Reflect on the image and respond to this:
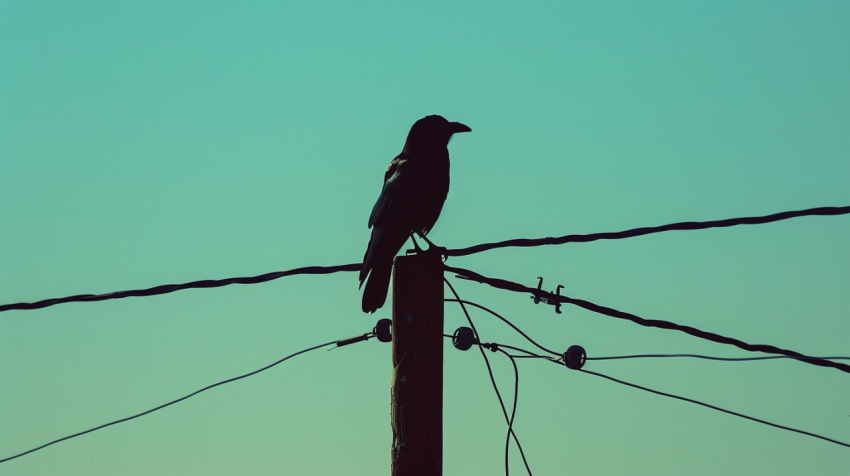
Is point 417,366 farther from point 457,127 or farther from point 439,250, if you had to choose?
point 457,127

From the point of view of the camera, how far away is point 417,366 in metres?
5.42

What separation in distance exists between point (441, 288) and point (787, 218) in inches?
66.3

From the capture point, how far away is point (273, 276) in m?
6.30

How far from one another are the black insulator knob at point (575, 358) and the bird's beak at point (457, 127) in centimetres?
263

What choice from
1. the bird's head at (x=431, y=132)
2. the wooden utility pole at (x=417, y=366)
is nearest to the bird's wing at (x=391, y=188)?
the bird's head at (x=431, y=132)

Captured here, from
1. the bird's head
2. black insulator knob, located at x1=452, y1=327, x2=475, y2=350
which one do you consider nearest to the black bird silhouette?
the bird's head

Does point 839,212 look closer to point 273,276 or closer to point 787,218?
point 787,218

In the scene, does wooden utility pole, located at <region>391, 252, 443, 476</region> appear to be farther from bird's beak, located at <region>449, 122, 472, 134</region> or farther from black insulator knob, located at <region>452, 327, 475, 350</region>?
bird's beak, located at <region>449, 122, 472, 134</region>

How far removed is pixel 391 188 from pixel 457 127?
1.10 metres

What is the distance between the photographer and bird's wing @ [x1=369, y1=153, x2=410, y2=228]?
7488 mm

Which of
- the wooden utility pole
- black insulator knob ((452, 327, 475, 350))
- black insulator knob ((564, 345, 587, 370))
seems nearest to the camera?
the wooden utility pole

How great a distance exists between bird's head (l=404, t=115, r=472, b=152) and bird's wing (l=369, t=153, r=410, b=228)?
15cm

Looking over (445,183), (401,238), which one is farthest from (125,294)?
(445,183)

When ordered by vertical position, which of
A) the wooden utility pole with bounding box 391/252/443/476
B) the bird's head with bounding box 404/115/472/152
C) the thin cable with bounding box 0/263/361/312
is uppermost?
the bird's head with bounding box 404/115/472/152
